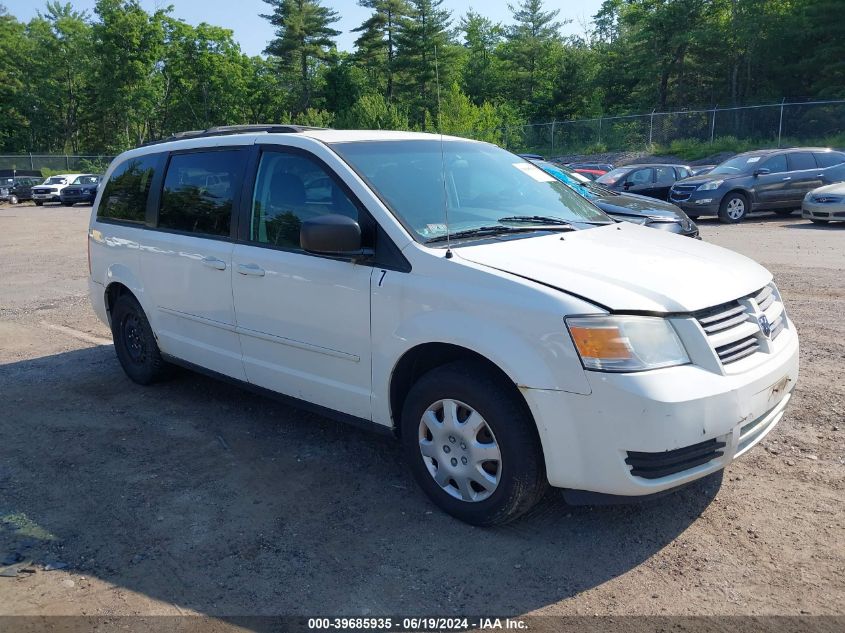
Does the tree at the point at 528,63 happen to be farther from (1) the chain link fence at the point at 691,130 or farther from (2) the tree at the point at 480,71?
(1) the chain link fence at the point at 691,130

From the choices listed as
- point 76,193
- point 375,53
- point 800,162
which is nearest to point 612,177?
point 800,162

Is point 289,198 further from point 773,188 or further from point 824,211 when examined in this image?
point 773,188

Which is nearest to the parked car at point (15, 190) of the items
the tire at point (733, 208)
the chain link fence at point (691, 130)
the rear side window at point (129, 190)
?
the chain link fence at point (691, 130)

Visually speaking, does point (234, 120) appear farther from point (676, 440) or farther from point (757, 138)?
point (676, 440)

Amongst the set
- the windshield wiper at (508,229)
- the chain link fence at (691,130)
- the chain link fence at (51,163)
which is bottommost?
the windshield wiper at (508,229)

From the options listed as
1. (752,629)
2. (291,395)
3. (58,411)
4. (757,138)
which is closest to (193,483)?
(291,395)

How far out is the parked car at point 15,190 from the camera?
130 feet

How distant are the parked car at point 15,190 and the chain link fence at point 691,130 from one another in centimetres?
2620

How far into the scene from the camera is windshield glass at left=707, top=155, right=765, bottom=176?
701 inches

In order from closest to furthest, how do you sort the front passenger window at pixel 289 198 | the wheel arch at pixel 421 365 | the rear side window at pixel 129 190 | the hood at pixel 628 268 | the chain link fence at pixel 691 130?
the hood at pixel 628 268 → the wheel arch at pixel 421 365 → the front passenger window at pixel 289 198 → the rear side window at pixel 129 190 → the chain link fence at pixel 691 130

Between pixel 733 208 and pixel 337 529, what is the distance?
648 inches

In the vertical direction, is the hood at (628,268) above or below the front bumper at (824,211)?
above

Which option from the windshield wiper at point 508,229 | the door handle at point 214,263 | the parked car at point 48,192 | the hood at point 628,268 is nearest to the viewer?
the hood at point 628,268

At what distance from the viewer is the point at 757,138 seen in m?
31.7
